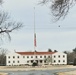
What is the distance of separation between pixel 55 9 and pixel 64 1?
56 cm

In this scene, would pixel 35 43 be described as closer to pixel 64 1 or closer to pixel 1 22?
pixel 1 22

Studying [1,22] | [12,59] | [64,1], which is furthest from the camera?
[12,59]

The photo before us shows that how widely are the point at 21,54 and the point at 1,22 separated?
428 feet

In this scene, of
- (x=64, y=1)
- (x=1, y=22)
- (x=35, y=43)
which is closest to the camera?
(x=64, y=1)

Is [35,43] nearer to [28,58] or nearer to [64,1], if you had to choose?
[28,58]

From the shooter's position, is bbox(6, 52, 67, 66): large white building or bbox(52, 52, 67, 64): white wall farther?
bbox(52, 52, 67, 64): white wall

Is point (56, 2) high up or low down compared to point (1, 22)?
down

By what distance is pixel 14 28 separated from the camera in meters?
43.2

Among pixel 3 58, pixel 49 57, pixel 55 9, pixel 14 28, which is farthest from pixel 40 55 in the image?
pixel 55 9

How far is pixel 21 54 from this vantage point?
17100 centimetres

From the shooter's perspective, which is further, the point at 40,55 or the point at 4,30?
the point at 40,55

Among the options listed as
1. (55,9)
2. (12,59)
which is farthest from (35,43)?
(55,9)

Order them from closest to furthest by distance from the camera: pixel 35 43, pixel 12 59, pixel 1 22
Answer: pixel 1 22 → pixel 35 43 → pixel 12 59

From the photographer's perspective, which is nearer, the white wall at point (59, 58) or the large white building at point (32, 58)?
the large white building at point (32, 58)
